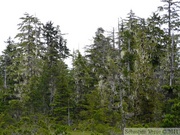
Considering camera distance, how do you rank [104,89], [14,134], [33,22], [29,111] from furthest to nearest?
[33,22] → [104,89] → [29,111] → [14,134]

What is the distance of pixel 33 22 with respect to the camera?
1468 inches

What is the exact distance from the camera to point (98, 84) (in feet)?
109

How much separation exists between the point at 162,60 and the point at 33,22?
16.4 m

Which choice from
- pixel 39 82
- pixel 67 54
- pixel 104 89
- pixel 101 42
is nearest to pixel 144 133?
pixel 104 89

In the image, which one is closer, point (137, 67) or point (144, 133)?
point (144, 133)

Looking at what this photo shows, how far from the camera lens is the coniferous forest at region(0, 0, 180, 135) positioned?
2330cm

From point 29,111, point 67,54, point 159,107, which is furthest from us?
point 67,54

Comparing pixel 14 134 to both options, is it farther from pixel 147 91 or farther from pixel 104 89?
pixel 104 89

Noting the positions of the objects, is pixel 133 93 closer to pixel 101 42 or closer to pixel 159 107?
pixel 159 107

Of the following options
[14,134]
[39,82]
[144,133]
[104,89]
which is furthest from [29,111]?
[144,133]

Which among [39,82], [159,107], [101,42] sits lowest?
[159,107]

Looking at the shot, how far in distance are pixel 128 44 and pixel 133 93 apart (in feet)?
30.5

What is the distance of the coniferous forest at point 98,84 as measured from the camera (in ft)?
76.4

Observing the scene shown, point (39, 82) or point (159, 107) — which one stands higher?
point (39, 82)
